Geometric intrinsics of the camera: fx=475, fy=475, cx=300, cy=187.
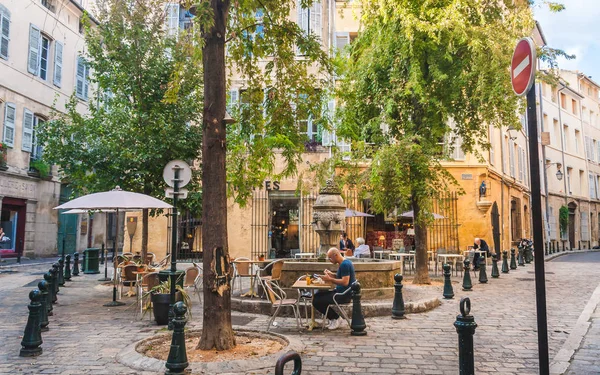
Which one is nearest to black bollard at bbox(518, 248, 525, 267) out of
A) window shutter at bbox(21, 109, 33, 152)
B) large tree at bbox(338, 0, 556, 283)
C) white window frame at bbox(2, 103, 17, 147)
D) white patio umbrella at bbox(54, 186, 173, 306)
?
large tree at bbox(338, 0, 556, 283)

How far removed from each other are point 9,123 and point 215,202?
744 inches

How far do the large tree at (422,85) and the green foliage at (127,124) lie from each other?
4.74 m

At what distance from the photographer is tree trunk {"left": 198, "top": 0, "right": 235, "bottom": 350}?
235 inches

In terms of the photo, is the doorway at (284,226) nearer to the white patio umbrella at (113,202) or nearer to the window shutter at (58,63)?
the white patio umbrella at (113,202)

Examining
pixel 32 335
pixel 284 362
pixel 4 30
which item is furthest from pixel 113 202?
pixel 4 30

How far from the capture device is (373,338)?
272 inches

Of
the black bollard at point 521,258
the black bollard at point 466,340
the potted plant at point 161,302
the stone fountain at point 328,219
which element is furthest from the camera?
the black bollard at point 521,258

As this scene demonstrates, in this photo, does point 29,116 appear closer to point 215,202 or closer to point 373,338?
point 215,202

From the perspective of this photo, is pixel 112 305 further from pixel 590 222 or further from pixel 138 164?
pixel 590 222

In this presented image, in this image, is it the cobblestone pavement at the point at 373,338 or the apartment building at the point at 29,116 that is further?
the apartment building at the point at 29,116

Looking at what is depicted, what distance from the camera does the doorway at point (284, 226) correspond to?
21.5 meters

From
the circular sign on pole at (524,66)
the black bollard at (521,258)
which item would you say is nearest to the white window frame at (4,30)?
the circular sign on pole at (524,66)

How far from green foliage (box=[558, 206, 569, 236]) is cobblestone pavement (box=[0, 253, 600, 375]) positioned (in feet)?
82.7

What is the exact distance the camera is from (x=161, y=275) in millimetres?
8281
